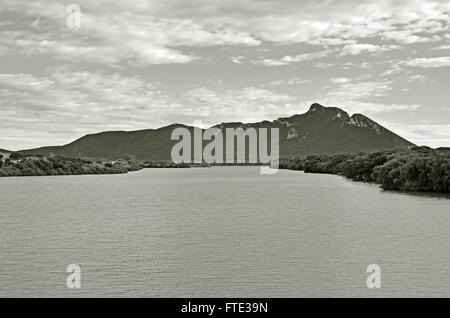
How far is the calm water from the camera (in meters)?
26.3

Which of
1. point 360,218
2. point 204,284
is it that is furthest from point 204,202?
point 204,284

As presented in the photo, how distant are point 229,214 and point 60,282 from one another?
33.4 meters

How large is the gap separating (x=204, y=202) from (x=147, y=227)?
2862 centimetres

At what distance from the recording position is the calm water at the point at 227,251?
26312 millimetres

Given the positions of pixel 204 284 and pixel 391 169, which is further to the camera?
pixel 391 169

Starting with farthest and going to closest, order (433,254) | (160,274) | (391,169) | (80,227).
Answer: (391,169) < (80,227) < (433,254) < (160,274)

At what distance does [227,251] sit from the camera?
3550cm

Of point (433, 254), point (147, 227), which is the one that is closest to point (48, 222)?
point (147, 227)

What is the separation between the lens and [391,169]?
10406 centimetres

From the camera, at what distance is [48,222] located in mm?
52156
